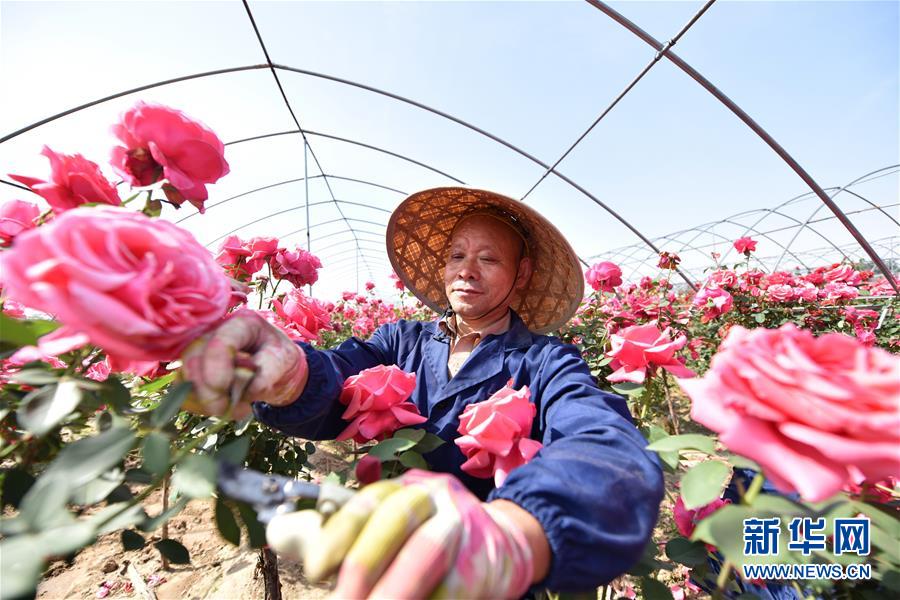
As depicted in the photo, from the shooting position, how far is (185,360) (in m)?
0.46

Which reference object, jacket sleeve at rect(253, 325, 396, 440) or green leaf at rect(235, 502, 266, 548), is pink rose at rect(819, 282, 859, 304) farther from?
green leaf at rect(235, 502, 266, 548)

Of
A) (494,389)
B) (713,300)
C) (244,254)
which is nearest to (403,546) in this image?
(494,389)

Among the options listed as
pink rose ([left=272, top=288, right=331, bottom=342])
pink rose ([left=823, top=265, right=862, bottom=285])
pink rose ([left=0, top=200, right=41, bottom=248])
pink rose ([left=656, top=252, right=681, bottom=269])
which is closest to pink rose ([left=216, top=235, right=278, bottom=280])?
pink rose ([left=272, top=288, right=331, bottom=342])

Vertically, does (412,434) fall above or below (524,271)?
below

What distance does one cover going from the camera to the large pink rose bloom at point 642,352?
0.84 metres

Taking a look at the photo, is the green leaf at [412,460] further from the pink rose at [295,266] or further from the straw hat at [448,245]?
the pink rose at [295,266]

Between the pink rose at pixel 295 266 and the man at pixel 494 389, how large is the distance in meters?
0.39

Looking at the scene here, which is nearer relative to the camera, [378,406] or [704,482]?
[704,482]

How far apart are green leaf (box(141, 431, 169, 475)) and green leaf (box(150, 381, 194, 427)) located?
16mm

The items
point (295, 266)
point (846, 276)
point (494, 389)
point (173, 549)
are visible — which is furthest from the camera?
point (846, 276)

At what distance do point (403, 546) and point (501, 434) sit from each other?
15.5 inches

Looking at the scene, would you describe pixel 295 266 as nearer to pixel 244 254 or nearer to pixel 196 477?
pixel 244 254

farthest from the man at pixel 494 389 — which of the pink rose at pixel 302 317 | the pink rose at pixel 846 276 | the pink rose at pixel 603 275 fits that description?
the pink rose at pixel 846 276

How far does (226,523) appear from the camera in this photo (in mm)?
610
